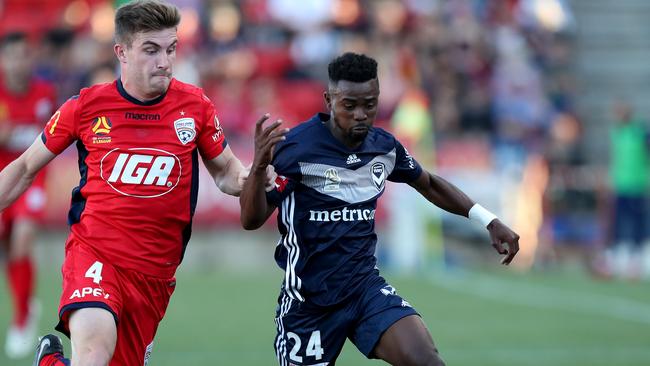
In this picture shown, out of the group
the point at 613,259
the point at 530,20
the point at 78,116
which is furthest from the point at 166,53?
the point at 530,20

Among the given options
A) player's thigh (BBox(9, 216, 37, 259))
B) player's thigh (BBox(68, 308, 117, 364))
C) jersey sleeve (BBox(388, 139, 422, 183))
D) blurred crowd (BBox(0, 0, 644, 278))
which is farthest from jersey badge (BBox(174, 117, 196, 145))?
blurred crowd (BBox(0, 0, 644, 278))

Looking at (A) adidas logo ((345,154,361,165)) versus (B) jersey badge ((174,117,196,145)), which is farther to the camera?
(A) adidas logo ((345,154,361,165))

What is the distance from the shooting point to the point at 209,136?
6.31 meters

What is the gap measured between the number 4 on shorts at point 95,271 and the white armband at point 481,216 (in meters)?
2.21

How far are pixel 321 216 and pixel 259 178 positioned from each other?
597 mm

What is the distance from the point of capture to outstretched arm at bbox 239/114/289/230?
5.69 metres

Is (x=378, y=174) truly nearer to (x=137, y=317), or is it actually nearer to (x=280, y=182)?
(x=280, y=182)

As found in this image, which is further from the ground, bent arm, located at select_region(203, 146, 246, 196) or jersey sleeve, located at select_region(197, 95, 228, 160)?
jersey sleeve, located at select_region(197, 95, 228, 160)

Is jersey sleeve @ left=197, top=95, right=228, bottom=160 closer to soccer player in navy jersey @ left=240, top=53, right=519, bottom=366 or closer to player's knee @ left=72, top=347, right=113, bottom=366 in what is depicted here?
soccer player in navy jersey @ left=240, top=53, right=519, bottom=366

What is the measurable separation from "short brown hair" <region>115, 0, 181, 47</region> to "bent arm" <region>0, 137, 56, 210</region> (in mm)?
726

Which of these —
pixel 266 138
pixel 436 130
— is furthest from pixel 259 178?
pixel 436 130

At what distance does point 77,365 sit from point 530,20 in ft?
67.7

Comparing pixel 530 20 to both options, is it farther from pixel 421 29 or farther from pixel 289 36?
pixel 289 36

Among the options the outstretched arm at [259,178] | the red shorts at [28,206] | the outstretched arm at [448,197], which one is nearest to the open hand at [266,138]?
the outstretched arm at [259,178]
